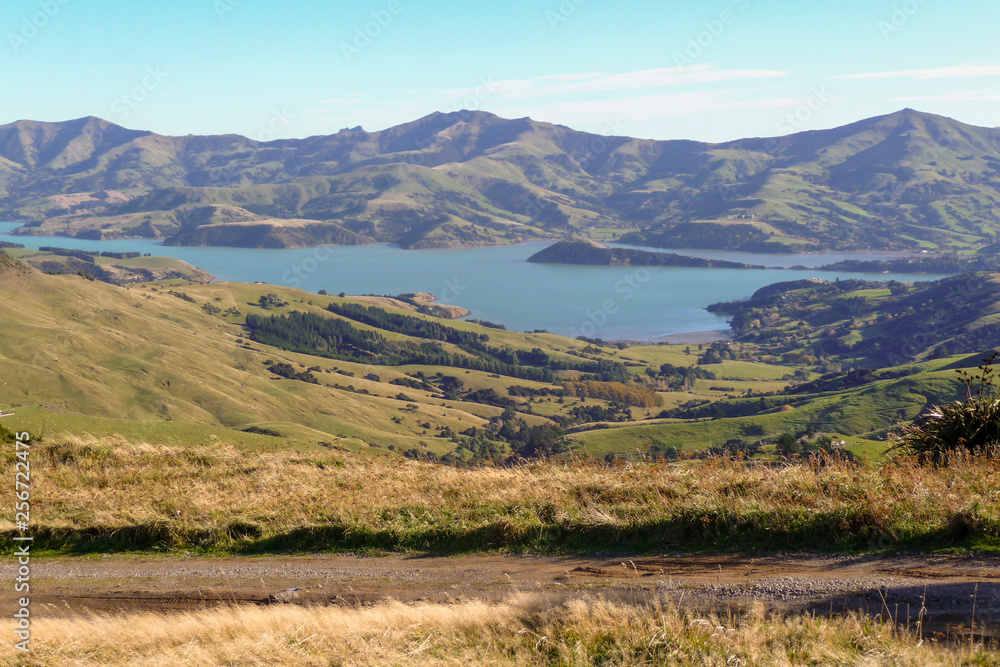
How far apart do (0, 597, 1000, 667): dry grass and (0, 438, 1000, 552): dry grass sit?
2.31m

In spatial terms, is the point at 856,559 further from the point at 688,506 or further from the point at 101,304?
the point at 101,304

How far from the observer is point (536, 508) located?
1154 cm

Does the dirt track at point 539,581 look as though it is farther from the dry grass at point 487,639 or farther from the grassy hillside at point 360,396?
the grassy hillside at point 360,396

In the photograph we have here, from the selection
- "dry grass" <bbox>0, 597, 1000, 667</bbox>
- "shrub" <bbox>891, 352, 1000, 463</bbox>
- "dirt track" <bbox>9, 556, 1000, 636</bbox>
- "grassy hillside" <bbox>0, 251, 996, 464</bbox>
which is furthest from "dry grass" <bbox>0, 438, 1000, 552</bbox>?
"grassy hillside" <bbox>0, 251, 996, 464</bbox>

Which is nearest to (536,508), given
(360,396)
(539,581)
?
(539,581)

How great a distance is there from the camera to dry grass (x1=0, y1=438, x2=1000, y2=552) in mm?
10039

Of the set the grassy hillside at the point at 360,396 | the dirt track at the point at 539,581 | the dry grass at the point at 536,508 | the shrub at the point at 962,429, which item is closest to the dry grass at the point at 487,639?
the dirt track at the point at 539,581

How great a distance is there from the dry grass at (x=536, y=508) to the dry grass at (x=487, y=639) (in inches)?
91.1

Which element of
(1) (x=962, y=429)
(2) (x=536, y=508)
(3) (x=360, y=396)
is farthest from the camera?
(3) (x=360, y=396)

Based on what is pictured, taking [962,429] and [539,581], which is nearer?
[539,581]

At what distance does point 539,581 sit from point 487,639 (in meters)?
1.96

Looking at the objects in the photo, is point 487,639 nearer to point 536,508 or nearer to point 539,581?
point 539,581

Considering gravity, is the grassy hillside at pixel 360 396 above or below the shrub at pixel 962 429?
below

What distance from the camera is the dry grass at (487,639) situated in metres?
7.13
